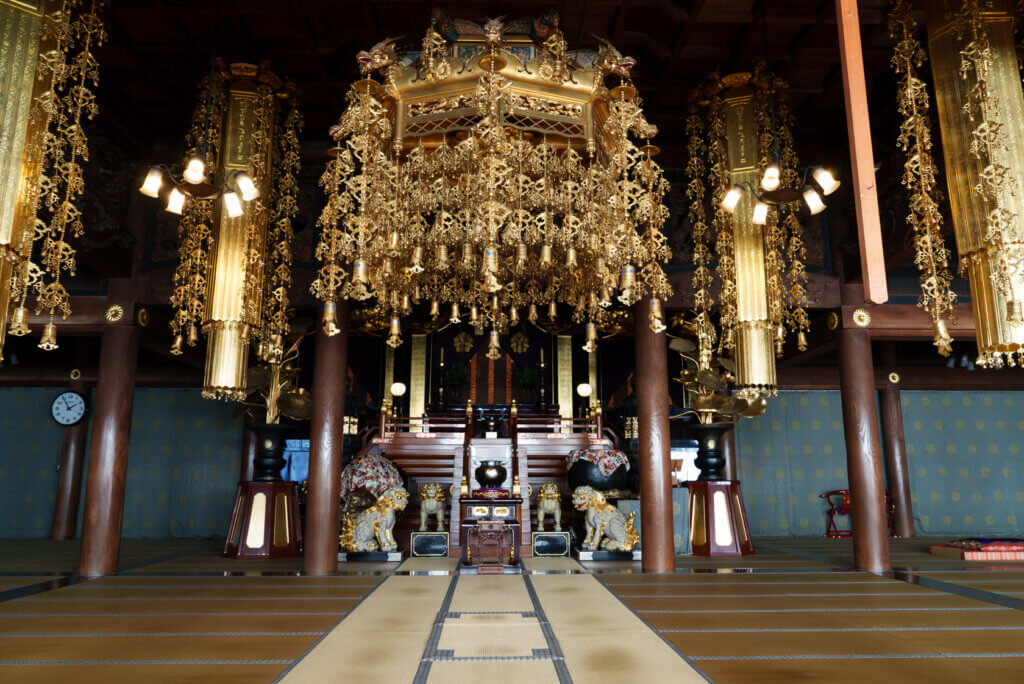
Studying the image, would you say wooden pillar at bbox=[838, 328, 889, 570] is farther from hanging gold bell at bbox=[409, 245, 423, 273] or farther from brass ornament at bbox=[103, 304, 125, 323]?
brass ornament at bbox=[103, 304, 125, 323]

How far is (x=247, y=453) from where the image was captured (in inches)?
380

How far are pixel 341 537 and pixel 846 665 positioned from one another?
5.25 m

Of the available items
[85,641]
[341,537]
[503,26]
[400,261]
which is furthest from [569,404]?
[85,641]

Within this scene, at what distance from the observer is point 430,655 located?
312cm

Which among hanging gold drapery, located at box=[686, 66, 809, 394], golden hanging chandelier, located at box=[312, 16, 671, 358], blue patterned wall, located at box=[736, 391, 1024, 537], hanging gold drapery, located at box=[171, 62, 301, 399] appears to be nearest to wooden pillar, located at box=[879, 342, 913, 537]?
blue patterned wall, located at box=[736, 391, 1024, 537]

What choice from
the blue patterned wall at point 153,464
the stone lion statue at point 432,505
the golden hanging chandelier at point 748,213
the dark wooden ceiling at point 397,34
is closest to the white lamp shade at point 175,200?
the dark wooden ceiling at point 397,34

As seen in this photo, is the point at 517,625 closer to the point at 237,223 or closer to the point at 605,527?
the point at 605,527

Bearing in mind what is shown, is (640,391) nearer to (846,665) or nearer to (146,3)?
(846,665)

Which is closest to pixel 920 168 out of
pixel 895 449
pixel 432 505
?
pixel 432 505

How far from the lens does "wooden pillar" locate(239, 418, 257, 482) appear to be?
31.5 ft

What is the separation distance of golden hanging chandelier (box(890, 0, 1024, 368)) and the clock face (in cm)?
1080

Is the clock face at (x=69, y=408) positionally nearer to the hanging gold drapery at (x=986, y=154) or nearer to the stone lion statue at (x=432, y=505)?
the stone lion statue at (x=432, y=505)

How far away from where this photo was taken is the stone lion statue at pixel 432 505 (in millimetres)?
7590

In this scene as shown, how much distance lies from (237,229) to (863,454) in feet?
19.1
